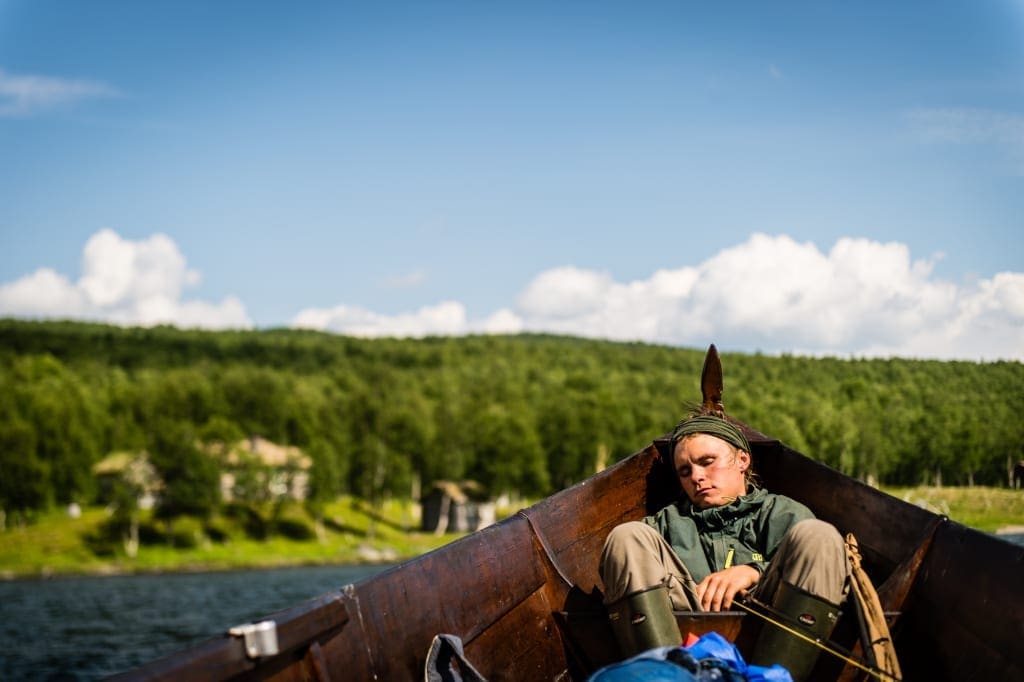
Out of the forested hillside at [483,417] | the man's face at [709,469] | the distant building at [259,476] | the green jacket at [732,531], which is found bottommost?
the distant building at [259,476]

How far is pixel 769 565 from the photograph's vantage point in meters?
4.38

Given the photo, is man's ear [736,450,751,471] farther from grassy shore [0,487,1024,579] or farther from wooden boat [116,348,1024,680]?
grassy shore [0,487,1024,579]

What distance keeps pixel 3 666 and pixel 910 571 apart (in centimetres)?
3523

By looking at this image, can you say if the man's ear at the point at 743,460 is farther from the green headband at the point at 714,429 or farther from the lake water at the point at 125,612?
the lake water at the point at 125,612

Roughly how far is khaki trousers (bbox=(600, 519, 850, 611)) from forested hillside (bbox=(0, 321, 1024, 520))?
11546mm

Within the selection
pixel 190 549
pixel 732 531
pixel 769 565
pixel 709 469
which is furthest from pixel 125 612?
pixel 769 565

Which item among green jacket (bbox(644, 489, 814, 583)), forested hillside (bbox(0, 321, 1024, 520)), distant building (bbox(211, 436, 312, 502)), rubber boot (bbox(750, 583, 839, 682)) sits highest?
green jacket (bbox(644, 489, 814, 583))

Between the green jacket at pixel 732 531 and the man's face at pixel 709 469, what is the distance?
11cm

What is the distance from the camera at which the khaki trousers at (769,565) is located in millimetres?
4087

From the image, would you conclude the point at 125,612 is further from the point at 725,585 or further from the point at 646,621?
the point at 646,621

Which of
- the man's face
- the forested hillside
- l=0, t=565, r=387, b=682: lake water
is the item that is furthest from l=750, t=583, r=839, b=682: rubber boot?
l=0, t=565, r=387, b=682: lake water

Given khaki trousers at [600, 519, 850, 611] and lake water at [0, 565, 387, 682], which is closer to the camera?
khaki trousers at [600, 519, 850, 611]

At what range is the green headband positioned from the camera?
17.9 ft

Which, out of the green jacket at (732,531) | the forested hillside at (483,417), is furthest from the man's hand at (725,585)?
the forested hillside at (483,417)
